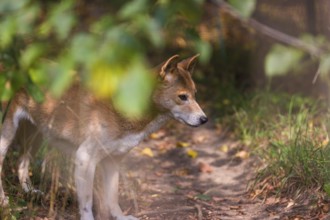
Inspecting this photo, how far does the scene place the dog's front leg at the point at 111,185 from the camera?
621 cm

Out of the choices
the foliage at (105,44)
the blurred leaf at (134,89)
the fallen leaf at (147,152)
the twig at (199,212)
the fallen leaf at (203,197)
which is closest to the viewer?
the blurred leaf at (134,89)

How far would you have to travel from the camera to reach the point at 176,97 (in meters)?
5.99

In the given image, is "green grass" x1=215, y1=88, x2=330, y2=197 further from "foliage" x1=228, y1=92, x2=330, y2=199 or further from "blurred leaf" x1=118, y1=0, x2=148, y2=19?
"blurred leaf" x1=118, y1=0, x2=148, y2=19

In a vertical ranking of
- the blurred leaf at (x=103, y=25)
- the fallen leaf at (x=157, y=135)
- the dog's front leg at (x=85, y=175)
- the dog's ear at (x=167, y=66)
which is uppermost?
the blurred leaf at (x=103, y=25)

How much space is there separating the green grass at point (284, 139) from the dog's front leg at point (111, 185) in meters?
1.52

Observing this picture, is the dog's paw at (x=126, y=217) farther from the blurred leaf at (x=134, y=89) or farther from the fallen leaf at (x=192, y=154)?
the blurred leaf at (x=134, y=89)

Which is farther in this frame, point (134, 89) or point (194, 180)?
point (194, 180)

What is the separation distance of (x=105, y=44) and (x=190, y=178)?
18.0 feet

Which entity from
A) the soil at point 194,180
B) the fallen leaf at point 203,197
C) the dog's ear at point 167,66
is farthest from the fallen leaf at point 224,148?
the dog's ear at point 167,66

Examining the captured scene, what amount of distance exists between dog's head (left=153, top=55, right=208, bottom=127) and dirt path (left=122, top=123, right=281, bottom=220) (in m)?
0.88

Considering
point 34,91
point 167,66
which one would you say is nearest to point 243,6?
point 34,91

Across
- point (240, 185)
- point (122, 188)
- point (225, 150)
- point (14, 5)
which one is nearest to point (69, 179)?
point (122, 188)

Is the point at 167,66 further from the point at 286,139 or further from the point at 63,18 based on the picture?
the point at 63,18

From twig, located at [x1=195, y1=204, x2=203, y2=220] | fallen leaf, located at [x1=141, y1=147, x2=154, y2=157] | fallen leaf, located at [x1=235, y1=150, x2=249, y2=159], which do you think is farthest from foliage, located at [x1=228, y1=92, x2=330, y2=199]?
fallen leaf, located at [x1=141, y1=147, x2=154, y2=157]
